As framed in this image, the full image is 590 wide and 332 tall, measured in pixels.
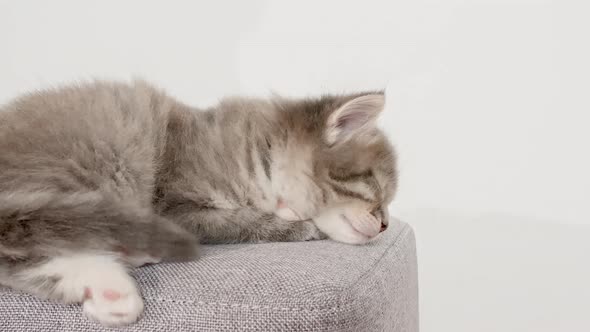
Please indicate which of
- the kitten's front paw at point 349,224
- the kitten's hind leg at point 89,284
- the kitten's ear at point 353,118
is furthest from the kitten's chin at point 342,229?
the kitten's hind leg at point 89,284

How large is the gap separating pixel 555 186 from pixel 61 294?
201cm

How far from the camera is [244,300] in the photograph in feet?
3.21

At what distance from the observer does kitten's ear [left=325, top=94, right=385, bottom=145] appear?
1.60 metres

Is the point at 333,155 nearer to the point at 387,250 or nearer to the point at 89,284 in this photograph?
the point at 387,250

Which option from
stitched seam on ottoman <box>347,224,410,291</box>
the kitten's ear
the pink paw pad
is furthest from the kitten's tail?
the kitten's ear

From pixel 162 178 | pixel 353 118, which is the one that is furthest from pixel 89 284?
pixel 353 118

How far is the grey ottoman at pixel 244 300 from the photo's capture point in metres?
0.96

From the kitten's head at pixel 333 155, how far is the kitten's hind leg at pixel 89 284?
0.66 m

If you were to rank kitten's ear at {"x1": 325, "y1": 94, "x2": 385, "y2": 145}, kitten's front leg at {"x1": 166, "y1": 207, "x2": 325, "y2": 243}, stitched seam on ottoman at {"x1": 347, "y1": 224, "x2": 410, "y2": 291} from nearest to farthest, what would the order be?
stitched seam on ottoman at {"x1": 347, "y1": 224, "x2": 410, "y2": 291} → kitten's front leg at {"x1": 166, "y1": 207, "x2": 325, "y2": 243} → kitten's ear at {"x1": 325, "y1": 94, "x2": 385, "y2": 145}

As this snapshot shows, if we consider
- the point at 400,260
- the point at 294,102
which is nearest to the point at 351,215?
the point at 400,260

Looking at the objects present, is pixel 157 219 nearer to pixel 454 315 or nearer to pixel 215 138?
pixel 215 138

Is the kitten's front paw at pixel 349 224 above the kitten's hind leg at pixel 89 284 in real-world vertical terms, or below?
below

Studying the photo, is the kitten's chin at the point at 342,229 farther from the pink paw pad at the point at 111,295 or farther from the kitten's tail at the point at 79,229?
the pink paw pad at the point at 111,295

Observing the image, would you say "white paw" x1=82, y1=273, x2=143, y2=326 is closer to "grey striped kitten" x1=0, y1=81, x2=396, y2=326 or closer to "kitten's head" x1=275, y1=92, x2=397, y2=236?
"grey striped kitten" x1=0, y1=81, x2=396, y2=326
